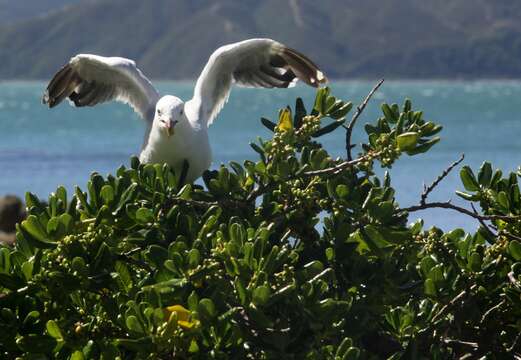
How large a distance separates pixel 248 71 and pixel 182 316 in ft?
14.6

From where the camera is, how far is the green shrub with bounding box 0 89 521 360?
11.1 feet

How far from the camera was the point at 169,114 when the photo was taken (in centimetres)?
626

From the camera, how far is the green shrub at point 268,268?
133 inches

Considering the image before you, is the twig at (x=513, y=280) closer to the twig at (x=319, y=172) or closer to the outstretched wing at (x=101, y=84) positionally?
the twig at (x=319, y=172)

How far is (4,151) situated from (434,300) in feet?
172

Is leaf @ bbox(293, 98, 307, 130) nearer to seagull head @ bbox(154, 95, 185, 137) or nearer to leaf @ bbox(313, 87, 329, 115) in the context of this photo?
leaf @ bbox(313, 87, 329, 115)

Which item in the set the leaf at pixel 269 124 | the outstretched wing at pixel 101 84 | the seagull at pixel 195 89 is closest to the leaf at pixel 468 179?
the leaf at pixel 269 124

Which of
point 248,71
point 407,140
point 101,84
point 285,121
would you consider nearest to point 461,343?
point 407,140

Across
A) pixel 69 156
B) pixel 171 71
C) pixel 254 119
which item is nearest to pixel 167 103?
pixel 69 156

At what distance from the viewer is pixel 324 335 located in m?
3.46

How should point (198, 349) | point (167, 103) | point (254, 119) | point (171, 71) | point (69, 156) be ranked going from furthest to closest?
1. point (171, 71)
2. point (254, 119)
3. point (69, 156)
4. point (167, 103)
5. point (198, 349)

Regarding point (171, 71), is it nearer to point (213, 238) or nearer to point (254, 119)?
point (254, 119)

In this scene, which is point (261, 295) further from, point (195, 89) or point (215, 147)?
point (215, 147)

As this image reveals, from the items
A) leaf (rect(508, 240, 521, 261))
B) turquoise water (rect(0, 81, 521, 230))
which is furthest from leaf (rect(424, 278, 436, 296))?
turquoise water (rect(0, 81, 521, 230))
